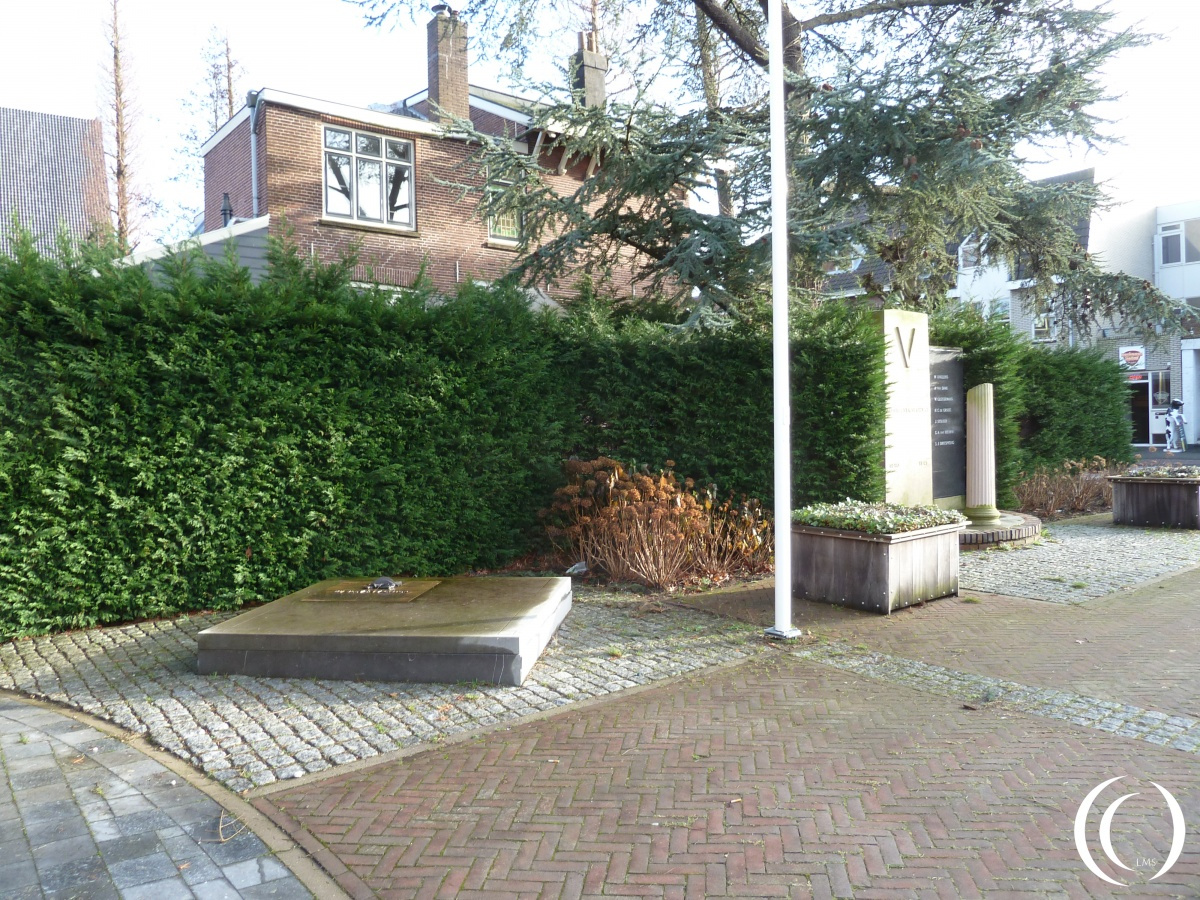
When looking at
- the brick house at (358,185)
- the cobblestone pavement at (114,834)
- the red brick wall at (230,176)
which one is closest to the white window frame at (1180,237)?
the brick house at (358,185)

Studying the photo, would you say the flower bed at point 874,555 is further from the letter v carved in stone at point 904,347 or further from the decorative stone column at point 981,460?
the decorative stone column at point 981,460

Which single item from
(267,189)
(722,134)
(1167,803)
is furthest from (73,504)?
(267,189)

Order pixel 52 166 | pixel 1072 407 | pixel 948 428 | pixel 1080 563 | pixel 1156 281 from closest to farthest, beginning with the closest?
pixel 1080 563 < pixel 948 428 < pixel 1072 407 < pixel 52 166 < pixel 1156 281

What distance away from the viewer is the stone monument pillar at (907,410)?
9938mm

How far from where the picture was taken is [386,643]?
5.30 metres

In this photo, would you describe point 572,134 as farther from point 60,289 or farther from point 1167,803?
point 1167,803

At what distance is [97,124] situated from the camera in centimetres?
3080

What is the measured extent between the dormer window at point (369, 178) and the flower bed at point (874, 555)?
13.6 metres

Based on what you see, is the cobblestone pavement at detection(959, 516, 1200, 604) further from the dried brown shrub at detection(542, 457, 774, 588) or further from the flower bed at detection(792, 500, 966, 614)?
the dried brown shrub at detection(542, 457, 774, 588)

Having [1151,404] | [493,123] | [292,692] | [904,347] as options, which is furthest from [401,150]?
[1151,404]

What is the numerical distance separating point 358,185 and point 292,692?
49.6 ft

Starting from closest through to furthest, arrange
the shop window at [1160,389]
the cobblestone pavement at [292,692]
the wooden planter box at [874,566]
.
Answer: the cobblestone pavement at [292,692] < the wooden planter box at [874,566] < the shop window at [1160,389]

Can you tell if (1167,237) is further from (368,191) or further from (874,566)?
(874,566)

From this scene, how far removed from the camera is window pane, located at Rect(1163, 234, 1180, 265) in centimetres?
3328
